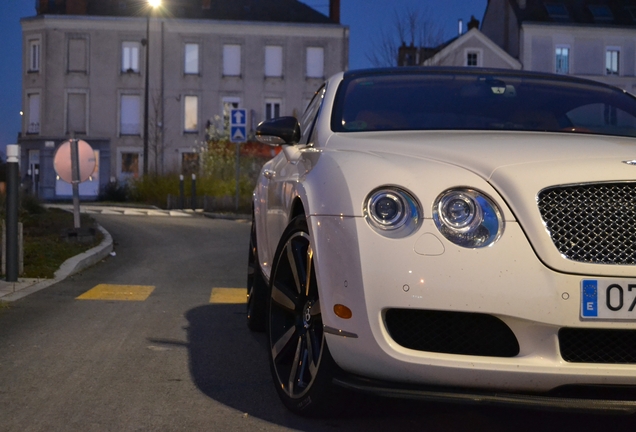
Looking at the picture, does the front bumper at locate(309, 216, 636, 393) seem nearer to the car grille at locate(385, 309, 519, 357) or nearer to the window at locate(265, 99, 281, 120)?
the car grille at locate(385, 309, 519, 357)

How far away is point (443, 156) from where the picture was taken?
361 centimetres

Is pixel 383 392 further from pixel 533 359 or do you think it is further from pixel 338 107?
pixel 338 107

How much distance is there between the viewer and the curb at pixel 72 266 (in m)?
7.77

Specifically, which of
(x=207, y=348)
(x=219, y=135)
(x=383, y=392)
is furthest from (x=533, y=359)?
(x=219, y=135)

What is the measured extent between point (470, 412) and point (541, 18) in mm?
52406

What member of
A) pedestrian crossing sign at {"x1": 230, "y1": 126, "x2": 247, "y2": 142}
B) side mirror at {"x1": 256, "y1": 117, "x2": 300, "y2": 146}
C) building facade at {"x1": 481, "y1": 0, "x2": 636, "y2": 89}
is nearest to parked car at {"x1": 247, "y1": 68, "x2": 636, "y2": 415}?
side mirror at {"x1": 256, "y1": 117, "x2": 300, "y2": 146}

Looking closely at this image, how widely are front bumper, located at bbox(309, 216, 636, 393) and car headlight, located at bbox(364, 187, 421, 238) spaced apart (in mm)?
37

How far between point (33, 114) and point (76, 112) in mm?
2452

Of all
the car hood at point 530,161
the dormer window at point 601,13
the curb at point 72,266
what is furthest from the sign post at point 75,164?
the dormer window at point 601,13

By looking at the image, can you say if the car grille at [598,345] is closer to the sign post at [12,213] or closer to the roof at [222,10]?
the sign post at [12,213]

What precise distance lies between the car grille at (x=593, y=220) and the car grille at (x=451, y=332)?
1.18 feet

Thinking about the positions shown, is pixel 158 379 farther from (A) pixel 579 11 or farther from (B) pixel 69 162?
(A) pixel 579 11

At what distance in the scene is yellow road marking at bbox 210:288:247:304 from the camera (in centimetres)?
796

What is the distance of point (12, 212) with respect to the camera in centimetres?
808
